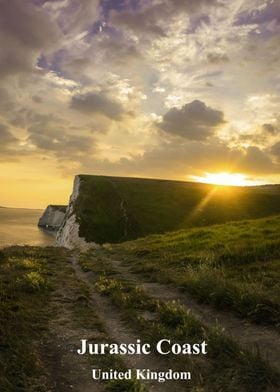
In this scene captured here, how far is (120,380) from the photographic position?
309 inches

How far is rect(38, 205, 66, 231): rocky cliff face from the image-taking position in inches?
7077

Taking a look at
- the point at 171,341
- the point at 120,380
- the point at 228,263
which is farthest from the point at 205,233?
the point at 120,380

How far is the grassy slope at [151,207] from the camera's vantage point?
8475 centimetres

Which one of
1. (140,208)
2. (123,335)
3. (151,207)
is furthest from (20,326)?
(151,207)

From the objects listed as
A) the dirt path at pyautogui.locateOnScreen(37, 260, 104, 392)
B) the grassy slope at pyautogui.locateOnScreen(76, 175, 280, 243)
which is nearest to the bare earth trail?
the dirt path at pyautogui.locateOnScreen(37, 260, 104, 392)

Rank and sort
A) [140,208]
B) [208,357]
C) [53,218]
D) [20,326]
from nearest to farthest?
[208,357], [20,326], [140,208], [53,218]

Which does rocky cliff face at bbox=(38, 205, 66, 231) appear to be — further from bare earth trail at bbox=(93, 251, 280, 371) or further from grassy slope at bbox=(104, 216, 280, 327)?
bare earth trail at bbox=(93, 251, 280, 371)

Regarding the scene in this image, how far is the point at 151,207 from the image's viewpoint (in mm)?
99438

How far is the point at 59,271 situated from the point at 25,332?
44.4 ft

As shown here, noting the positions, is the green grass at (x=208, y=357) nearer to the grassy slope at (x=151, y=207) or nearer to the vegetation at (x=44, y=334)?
the vegetation at (x=44, y=334)

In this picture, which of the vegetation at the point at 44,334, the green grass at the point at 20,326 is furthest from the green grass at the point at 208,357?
the green grass at the point at 20,326

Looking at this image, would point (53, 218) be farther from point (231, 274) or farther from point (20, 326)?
point (20, 326)

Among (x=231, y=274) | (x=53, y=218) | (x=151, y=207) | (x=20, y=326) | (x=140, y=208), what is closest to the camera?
(x=20, y=326)

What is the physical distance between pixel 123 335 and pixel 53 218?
17949 cm
